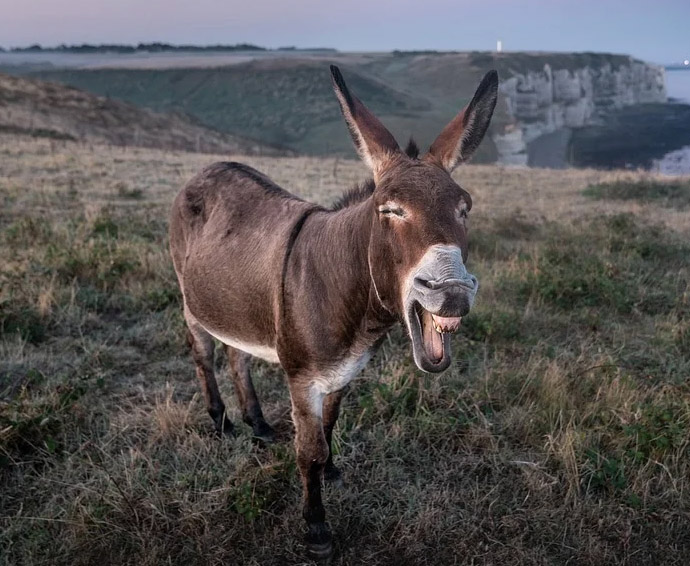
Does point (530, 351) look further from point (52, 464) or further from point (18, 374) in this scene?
point (18, 374)

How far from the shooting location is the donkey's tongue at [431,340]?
6.42 ft

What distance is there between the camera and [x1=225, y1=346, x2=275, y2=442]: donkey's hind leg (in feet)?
12.7

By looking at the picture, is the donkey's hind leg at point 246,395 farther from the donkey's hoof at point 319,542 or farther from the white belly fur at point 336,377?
the white belly fur at point 336,377

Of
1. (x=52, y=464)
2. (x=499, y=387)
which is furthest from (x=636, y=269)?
(x=52, y=464)

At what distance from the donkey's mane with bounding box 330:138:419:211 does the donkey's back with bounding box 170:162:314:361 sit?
292mm

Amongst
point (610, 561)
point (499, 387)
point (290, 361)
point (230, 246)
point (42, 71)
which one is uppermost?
point (42, 71)

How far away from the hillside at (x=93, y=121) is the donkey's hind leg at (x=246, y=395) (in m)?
31.4

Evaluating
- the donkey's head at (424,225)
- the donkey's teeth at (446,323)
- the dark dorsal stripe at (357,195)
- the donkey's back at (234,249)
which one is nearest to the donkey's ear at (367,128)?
the donkey's head at (424,225)

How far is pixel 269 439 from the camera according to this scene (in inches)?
150

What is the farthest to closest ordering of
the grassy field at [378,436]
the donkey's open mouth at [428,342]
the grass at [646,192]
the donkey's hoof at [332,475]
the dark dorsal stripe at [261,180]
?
the grass at [646,192] → the dark dorsal stripe at [261,180] → the donkey's hoof at [332,475] → the grassy field at [378,436] → the donkey's open mouth at [428,342]

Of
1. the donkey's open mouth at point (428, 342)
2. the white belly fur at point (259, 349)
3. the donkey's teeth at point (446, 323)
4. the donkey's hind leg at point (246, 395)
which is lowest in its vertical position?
the donkey's hind leg at point (246, 395)

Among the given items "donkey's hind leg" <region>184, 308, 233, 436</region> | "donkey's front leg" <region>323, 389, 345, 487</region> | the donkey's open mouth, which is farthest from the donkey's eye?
"donkey's hind leg" <region>184, 308, 233, 436</region>

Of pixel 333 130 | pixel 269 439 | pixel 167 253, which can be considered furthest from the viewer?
pixel 333 130

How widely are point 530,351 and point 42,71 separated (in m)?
119
